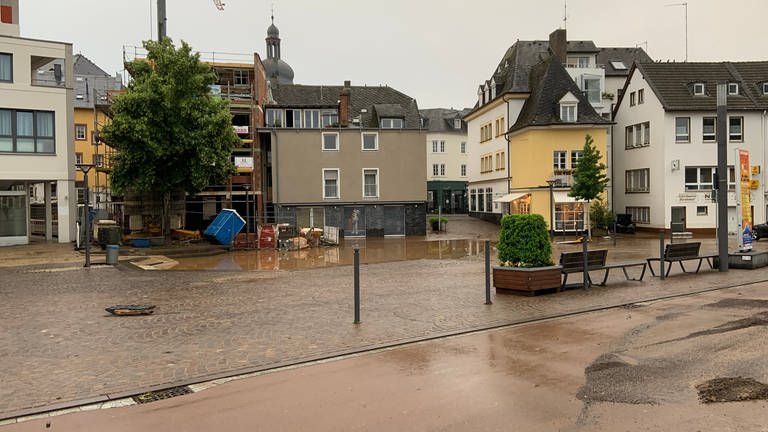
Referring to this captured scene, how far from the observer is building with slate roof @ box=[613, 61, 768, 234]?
4056cm

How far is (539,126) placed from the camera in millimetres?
42656

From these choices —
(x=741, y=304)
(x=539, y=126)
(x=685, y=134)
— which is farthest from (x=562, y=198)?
(x=741, y=304)

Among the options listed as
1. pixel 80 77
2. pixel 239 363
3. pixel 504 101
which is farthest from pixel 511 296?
pixel 80 77

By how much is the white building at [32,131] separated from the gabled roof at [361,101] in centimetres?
1461

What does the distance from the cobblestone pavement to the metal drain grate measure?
21 cm

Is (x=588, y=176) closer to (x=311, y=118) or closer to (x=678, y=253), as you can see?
(x=311, y=118)

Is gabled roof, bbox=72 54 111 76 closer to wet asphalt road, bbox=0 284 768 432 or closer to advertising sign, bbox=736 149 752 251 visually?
advertising sign, bbox=736 149 752 251

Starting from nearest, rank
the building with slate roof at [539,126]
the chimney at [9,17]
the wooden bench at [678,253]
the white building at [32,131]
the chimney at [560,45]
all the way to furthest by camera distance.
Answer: the wooden bench at [678,253]
the white building at [32,131]
the chimney at [9,17]
the building with slate roof at [539,126]
the chimney at [560,45]

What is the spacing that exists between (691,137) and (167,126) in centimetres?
3307

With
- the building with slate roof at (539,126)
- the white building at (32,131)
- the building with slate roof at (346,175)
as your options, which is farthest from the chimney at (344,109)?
the white building at (32,131)

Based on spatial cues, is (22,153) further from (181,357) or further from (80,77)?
(80,77)

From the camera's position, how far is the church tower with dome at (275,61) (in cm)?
7394

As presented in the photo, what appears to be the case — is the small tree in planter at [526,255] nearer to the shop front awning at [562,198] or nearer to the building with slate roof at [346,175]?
the building with slate roof at [346,175]

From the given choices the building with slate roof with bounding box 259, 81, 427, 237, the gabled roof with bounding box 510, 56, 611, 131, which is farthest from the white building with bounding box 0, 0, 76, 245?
the gabled roof with bounding box 510, 56, 611, 131
